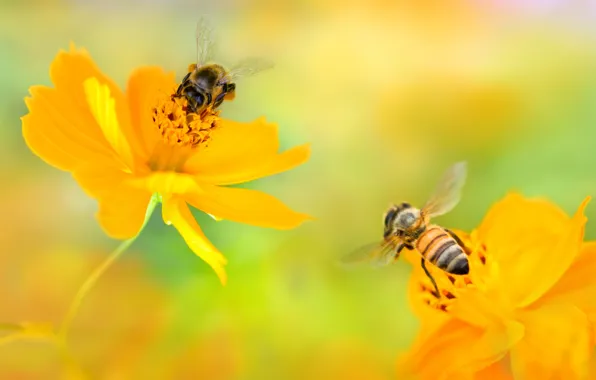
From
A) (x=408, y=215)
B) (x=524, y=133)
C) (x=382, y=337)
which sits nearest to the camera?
(x=408, y=215)

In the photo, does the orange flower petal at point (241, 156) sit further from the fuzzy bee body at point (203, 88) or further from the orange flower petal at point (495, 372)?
the orange flower petal at point (495, 372)

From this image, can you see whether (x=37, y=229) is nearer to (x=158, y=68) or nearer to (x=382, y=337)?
(x=158, y=68)

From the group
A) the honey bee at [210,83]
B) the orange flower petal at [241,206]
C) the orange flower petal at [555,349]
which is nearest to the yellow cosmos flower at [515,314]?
the orange flower petal at [555,349]

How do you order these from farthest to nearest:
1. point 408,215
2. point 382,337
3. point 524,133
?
point 524,133 → point 382,337 → point 408,215

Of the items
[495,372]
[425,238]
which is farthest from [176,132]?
[495,372]

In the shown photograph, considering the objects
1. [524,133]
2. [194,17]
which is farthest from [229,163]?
[524,133]

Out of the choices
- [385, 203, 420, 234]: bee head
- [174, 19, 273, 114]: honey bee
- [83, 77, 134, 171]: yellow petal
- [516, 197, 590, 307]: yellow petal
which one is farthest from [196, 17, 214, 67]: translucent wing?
[516, 197, 590, 307]: yellow petal

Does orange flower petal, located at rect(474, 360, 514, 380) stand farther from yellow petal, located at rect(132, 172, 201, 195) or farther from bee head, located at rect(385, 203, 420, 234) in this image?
yellow petal, located at rect(132, 172, 201, 195)
